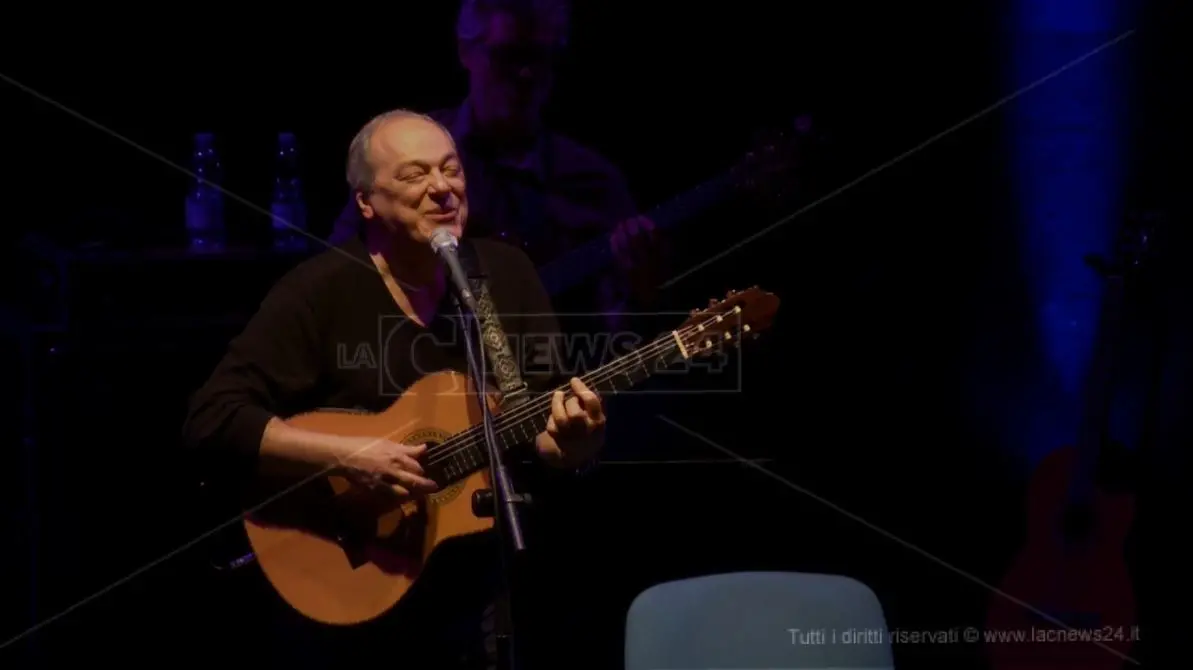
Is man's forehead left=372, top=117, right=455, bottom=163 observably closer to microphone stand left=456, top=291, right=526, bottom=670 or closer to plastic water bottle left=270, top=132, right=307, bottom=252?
microphone stand left=456, top=291, right=526, bottom=670

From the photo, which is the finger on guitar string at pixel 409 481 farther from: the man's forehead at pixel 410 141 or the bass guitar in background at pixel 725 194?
the bass guitar in background at pixel 725 194

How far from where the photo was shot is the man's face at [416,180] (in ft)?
9.35

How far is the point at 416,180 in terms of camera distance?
9.37ft

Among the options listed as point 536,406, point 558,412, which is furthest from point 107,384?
point 558,412

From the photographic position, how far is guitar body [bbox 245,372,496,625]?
2861mm

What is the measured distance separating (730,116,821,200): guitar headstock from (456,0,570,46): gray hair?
0.76 metres

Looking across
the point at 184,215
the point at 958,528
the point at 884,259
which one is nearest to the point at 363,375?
the point at 184,215

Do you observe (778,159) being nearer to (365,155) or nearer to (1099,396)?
(1099,396)

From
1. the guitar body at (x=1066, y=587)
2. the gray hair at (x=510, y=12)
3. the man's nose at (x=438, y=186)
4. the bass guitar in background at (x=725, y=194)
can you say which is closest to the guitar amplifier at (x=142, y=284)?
the bass guitar in background at (x=725, y=194)

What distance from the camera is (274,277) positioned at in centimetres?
376

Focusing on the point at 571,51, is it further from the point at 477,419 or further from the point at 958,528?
the point at 958,528

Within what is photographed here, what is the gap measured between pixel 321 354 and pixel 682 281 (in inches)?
56.9

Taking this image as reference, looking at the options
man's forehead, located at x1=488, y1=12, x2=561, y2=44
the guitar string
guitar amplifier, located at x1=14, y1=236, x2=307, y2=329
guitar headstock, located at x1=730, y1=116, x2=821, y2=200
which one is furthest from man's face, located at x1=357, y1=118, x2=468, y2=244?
guitar headstock, located at x1=730, y1=116, x2=821, y2=200

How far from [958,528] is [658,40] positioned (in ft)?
6.42
